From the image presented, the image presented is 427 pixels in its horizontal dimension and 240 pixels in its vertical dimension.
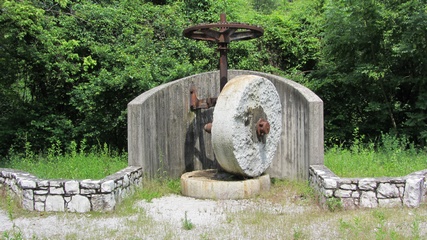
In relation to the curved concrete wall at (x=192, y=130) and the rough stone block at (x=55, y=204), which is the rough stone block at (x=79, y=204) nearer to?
the rough stone block at (x=55, y=204)

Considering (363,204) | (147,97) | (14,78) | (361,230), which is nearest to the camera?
(361,230)

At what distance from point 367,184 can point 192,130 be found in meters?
3.85

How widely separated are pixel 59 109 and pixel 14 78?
58.0 inches

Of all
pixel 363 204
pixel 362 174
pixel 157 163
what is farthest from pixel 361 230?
pixel 157 163

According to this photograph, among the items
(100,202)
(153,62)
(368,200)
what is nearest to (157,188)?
(100,202)

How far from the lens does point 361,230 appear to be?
4.80m

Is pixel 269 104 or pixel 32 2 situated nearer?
pixel 269 104

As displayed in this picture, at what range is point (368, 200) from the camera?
19.2 feet

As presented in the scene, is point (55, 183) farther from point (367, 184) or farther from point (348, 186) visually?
point (367, 184)

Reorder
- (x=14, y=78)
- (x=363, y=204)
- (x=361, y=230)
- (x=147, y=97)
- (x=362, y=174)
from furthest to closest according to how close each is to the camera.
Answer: (x=14, y=78), (x=147, y=97), (x=362, y=174), (x=363, y=204), (x=361, y=230)

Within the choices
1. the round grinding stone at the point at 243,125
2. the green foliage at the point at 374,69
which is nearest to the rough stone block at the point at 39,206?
the round grinding stone at the point at 243,125

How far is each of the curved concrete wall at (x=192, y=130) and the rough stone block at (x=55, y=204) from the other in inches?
65.4

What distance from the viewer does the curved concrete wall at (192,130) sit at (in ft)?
24.5

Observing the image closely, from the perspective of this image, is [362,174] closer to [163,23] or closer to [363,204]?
[363,204]
